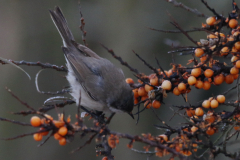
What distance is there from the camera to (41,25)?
20.7ft

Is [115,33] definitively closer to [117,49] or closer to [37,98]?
[117,49]

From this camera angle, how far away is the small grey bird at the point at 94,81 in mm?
3065

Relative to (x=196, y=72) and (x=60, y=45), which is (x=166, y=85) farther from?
(x=60, y=45)

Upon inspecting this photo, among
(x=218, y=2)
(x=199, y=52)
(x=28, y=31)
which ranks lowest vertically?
(x=199, y=52)

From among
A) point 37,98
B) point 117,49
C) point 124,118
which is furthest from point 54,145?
point 117,49

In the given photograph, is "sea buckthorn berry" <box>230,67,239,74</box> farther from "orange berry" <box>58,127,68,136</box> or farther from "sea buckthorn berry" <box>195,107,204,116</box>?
"orange berry" <box>58,127,68,136</box>

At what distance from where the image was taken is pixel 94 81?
11.4 ft

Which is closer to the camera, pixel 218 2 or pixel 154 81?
pixel 154 81

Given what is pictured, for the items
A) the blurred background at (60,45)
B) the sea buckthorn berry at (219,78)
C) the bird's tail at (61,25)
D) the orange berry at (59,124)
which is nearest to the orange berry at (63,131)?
the orange berry at (59,124)

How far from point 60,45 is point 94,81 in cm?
310

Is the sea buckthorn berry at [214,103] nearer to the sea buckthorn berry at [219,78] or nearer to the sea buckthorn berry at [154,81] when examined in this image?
the sea buckthorn berry at [219,78]

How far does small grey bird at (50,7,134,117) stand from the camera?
121 inches

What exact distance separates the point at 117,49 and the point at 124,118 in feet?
4.99

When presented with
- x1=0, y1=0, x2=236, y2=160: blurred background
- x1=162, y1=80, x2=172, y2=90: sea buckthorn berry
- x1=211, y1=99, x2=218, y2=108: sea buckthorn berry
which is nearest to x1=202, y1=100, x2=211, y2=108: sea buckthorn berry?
x1=211, y1=99, x2=218, y2=108: sea buckthorn berry
